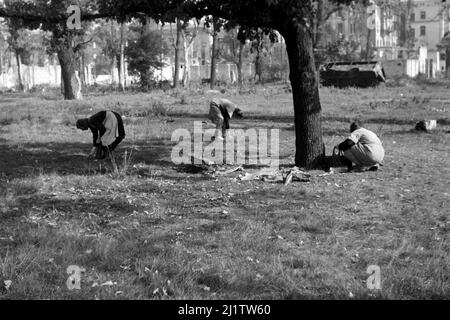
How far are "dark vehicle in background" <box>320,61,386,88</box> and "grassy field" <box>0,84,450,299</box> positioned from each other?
28.2 meters

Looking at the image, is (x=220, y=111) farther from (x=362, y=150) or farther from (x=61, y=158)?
(x=362, y=150)

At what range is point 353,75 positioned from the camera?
40.4 metres

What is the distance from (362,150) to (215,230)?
4343 mm

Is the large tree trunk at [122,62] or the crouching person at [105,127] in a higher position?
the large tree trunk at [122,62]

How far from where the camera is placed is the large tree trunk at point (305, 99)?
10336 mm

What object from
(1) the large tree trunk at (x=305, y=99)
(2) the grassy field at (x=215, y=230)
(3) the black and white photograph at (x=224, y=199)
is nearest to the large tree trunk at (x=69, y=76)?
(3) the black and white photograph at (x=224, y=199)

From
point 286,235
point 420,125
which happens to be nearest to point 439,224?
point 286,235

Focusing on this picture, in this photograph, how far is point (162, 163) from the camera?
1144cm

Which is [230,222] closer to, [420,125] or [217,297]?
[217,297]

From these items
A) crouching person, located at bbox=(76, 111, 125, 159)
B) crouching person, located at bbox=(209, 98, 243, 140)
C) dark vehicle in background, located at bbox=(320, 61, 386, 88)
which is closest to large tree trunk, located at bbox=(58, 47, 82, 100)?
dark vehicle in background, located at bbox=(320, 61, 386, 88)

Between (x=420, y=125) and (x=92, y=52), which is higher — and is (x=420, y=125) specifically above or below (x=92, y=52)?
below

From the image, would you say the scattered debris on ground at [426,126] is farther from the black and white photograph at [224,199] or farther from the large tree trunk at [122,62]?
the large tree trunk at [122,62]

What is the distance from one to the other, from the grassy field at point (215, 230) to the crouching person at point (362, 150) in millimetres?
263
